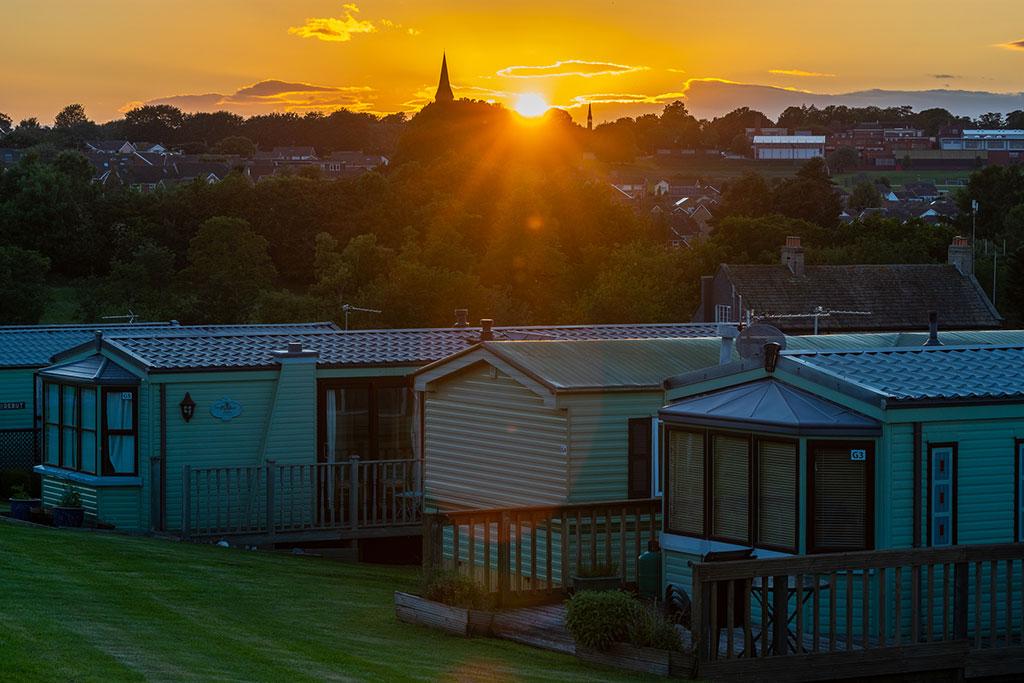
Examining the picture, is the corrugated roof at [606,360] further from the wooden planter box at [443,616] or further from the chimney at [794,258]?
the chimney at [794,258]

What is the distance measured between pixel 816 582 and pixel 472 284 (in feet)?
146

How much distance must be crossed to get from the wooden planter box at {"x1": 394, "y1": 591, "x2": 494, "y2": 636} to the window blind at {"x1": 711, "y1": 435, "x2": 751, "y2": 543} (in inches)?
92.0

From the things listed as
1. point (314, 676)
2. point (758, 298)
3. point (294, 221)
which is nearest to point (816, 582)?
point (314, 676)

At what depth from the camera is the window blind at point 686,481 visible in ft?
50.3

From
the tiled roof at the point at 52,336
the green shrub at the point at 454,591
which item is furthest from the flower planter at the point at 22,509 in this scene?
the green shrub at the point at 454,591

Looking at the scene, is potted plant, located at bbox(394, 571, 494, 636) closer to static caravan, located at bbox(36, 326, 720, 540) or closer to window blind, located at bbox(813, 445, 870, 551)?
window blind, located at bbox(813, 445, 870, 551)

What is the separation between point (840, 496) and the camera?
564 inches

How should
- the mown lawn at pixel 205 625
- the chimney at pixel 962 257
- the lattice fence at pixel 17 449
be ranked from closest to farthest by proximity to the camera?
the mown lawn at pixel 205 625 < the lattice fence at pixel 17 449 < the chimney at pixel 962 257

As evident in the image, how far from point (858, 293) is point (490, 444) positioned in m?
45.6

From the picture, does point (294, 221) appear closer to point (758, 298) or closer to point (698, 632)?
point (758, 298)

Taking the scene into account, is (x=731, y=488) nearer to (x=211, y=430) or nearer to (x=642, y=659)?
(x=642, y=659)

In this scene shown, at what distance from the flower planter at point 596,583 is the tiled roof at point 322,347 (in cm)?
898

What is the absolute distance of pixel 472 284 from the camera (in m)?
57.7

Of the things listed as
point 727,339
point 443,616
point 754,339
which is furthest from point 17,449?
point 754,339
